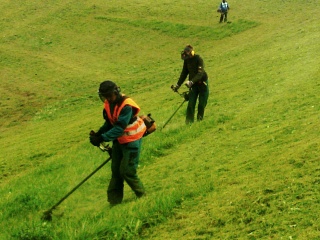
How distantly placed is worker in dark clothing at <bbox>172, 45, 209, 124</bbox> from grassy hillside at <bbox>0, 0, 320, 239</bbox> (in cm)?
61

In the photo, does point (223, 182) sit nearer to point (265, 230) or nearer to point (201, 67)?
Result: point (265, 230)

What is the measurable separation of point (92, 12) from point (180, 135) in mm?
33383

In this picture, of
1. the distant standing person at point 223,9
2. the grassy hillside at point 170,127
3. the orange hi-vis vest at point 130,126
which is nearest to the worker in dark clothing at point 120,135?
the orange hi-vis vest at point 130,126

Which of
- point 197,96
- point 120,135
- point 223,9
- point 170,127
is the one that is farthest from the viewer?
point 223,9

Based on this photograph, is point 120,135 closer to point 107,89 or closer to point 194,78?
point 107,89

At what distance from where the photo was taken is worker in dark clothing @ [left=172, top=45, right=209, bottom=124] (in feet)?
41.5

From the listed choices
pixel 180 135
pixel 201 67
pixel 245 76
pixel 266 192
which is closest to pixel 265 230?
pixel 266 192

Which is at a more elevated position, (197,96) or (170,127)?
(197,96)

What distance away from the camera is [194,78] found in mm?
12672

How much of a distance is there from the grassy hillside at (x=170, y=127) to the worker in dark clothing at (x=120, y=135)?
1.27ft

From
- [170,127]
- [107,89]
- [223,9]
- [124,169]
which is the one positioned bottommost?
[170,127]

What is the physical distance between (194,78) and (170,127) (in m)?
1.94

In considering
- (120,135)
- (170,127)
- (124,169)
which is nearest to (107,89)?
(120,135)

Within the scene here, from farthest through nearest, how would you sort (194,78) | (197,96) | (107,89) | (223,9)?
(223,9) → (197,96) → (194,78) → (107,89)
